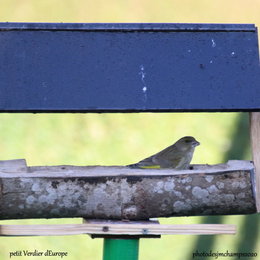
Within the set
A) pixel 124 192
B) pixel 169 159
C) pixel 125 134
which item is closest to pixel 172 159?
pixel 169 159

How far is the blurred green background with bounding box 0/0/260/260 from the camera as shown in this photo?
344 inches

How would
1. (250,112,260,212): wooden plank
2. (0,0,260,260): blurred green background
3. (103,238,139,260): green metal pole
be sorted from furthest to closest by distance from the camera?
(0,0,260,260): blurred green background < (250,112,260,212): wooden plank < (103,238,139,260): green metal pole

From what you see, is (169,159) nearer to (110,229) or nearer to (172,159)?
(172,159)

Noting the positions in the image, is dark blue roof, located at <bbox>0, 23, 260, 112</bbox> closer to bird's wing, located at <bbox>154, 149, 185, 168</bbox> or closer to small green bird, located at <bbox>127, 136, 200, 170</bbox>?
small green bird, located at <bbox>127, 136, 200, 170</bbox>

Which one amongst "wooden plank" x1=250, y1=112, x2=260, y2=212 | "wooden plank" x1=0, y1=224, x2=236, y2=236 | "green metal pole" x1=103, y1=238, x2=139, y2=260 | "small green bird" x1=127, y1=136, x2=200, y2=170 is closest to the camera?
"wooden plank" x1=0, y1=224, x2=236, y2=236

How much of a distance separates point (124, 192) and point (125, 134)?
3.35m

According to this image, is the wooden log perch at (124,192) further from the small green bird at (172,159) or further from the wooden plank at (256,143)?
the small green bird at (172,159)

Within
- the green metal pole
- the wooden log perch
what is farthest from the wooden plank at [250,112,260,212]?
the green metal pole

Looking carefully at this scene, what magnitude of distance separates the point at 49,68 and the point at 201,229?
4.53ft

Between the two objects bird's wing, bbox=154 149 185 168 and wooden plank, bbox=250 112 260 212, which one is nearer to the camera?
wooden plank, bbox=250 112 260 212

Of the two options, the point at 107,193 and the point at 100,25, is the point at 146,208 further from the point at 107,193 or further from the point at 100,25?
the point at 100,25

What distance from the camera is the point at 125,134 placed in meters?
8.84

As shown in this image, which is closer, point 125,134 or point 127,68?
point 127,68

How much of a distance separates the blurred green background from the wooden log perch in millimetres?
3083
